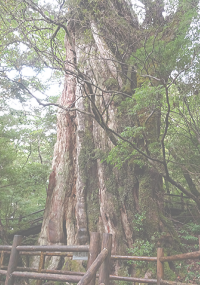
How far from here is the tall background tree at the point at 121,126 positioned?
179 inches

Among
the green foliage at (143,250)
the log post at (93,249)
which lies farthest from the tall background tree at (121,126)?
the log post at (93,249)

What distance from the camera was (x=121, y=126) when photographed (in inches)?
231

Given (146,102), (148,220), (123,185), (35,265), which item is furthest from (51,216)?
(146,102)

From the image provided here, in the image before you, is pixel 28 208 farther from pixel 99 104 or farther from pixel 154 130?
pixel 154 130

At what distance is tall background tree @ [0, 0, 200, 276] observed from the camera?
14.9 feet

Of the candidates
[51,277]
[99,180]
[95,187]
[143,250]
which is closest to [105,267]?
[51,277]

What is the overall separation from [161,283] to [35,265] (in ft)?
15.2

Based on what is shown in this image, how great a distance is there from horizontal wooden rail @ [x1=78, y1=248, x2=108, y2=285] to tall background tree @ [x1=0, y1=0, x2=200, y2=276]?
242 cm

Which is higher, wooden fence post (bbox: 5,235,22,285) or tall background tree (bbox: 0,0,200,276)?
tall background tree (bbox: 0,0,200,276)

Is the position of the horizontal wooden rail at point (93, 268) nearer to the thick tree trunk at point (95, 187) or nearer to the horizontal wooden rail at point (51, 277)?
the horizontal wooden rail at point (51, 277)

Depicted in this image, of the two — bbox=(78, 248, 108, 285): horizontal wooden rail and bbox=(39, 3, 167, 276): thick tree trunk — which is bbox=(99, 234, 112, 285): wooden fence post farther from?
bbox=(39, 3, 167, 276): thick tree trunk

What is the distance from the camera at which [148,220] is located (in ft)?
15.4

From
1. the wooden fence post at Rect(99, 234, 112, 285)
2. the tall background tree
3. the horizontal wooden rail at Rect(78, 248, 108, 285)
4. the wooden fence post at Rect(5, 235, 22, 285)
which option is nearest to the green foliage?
the tall background tree

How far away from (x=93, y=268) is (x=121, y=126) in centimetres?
436
